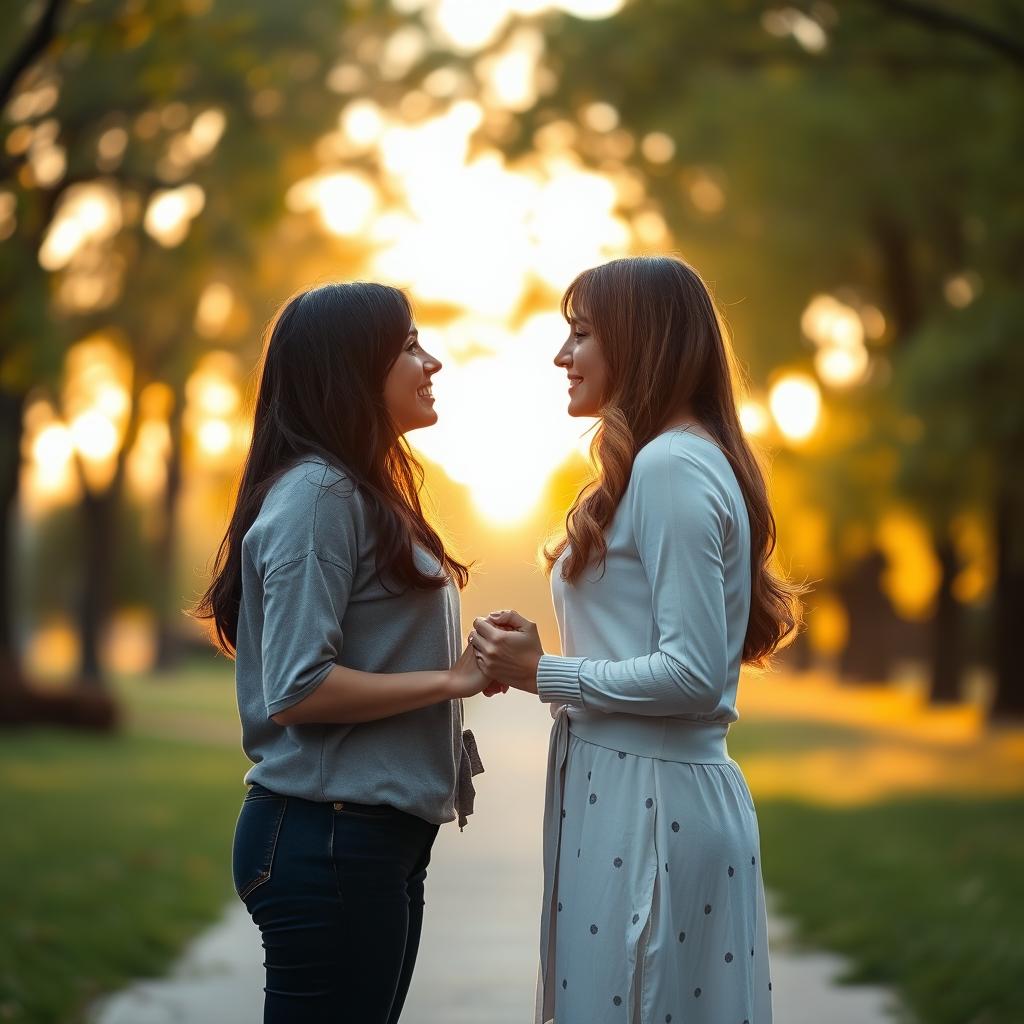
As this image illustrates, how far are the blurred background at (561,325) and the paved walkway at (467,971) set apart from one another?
11 cm

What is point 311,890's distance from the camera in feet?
10.2

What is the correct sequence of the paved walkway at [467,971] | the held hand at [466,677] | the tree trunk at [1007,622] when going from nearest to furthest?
the held hand at [466,677]
the paved walkway at [467,971]
the tree trunk at [1007,622]

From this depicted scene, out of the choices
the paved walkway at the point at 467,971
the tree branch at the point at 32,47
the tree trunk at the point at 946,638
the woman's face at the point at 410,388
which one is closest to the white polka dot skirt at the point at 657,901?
the woman's face at the point at 410,388

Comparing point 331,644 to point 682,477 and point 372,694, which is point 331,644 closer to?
point 372,694

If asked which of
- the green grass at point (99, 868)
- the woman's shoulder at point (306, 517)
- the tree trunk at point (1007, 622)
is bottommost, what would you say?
the green grass at point (99, 868)

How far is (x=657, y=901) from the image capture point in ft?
10.3

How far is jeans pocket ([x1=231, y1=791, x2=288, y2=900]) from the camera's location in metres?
3.14

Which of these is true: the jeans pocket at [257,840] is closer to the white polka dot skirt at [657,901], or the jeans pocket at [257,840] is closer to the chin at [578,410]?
the white polka dot skirt at [657,901]

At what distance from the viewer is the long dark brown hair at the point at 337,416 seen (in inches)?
129

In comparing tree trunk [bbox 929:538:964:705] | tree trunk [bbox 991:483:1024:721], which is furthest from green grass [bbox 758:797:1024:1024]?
tree trunk [bbox 929:538:964:705]

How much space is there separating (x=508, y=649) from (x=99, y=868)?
7.06m

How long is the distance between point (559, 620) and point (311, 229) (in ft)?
88.1

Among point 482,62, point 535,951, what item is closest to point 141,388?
point 482,62

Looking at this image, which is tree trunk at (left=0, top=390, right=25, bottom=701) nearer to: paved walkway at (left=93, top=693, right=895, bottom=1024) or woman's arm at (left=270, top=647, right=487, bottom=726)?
paved walkway at (left=93, top=693, right=895, bottom=1024)
